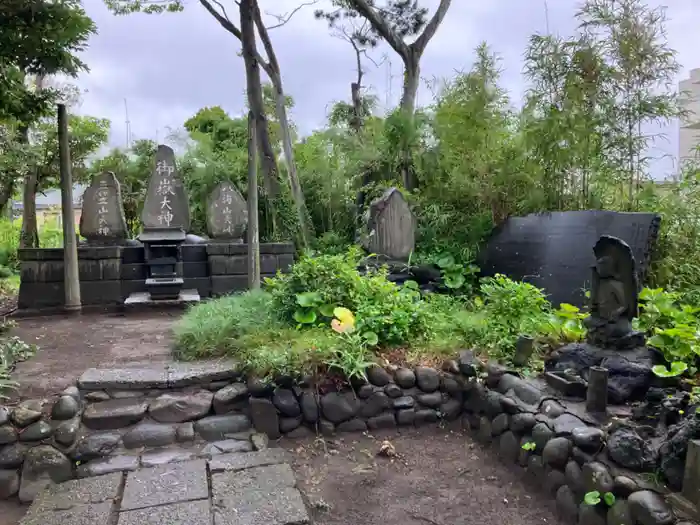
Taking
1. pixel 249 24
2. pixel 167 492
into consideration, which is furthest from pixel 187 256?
pixel 167 492

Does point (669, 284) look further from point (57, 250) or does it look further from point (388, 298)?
point (57, 250)

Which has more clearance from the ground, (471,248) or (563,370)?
(471,248)

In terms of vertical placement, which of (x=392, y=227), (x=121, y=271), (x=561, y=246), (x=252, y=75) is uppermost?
(x=252, y=75)

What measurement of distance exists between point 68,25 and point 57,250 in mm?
2937

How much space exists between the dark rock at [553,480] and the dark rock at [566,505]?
4 centimetres

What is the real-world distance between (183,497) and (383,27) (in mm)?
9052

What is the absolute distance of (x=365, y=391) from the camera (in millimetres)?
3879

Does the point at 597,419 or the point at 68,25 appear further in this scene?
the point at 68,25

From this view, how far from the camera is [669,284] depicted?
4.85 meters

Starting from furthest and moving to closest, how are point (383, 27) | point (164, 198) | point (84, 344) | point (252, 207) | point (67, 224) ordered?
point (383, 27)
point (164, 198)
point (67, 224)
point (252, 207)
point (84, 344)

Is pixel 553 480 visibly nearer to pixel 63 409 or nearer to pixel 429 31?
pixel 63 409

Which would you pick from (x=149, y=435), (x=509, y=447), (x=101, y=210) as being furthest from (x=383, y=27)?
(x=149, y=435)

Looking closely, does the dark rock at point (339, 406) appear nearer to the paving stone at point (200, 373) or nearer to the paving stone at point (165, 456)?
the paving stone at point (200, 373)

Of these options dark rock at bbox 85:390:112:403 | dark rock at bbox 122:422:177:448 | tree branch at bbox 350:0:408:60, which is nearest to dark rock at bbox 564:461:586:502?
dark rock at bbox 122:422:177:448
